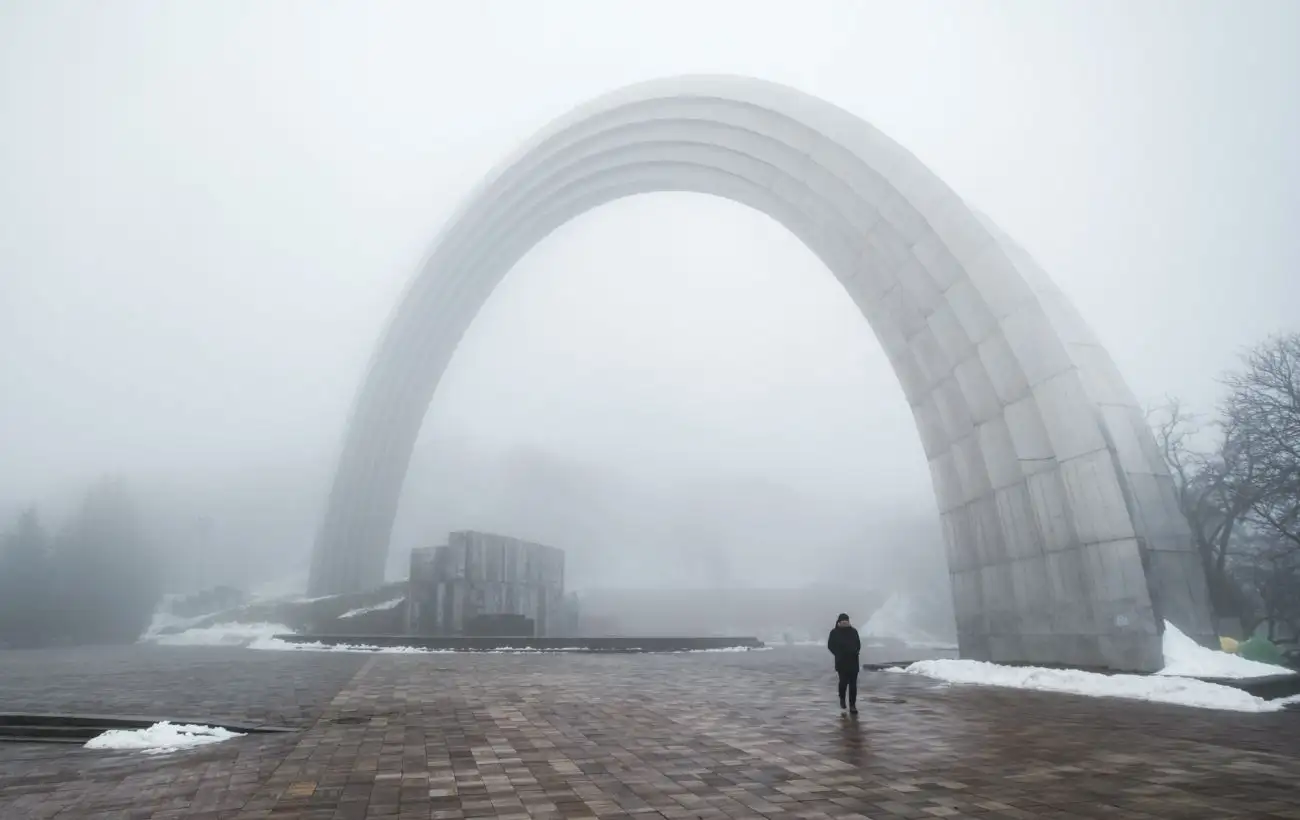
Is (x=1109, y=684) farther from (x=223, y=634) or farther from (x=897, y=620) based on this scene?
(x=897, y=620)

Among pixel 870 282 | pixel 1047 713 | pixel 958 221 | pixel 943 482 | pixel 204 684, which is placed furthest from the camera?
pixel 870 282

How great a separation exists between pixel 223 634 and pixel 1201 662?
4642 cm

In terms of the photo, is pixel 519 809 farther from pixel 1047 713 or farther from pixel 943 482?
pixel 943 482

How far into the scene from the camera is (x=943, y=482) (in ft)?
66.2

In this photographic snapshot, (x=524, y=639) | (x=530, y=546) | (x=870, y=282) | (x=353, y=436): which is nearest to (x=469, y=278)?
(x=353, y=436)

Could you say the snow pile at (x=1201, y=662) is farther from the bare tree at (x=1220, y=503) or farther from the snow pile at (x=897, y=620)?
the snow pile at (x=897, y=620)

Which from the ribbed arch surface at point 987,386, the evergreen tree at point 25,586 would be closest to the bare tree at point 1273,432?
the ribbed arch surface at point 987,386

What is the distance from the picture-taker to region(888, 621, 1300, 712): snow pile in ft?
33.5

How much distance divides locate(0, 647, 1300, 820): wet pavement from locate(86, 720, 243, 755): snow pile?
308mm

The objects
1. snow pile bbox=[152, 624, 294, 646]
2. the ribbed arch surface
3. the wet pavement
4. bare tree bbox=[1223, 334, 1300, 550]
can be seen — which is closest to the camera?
the wet pavement

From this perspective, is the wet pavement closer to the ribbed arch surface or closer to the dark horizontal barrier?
the ribbed arch surface

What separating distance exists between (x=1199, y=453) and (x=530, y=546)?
28175 millimetres

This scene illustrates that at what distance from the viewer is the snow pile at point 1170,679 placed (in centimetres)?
1021

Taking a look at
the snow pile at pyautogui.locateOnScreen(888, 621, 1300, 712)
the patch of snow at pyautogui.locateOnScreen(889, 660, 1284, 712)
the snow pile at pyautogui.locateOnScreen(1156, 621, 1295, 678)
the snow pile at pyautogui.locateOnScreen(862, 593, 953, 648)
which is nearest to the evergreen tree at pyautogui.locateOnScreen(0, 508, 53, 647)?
the patch of snow at pyautogui.locateOnScreen(889, 660, 1284, 712)
